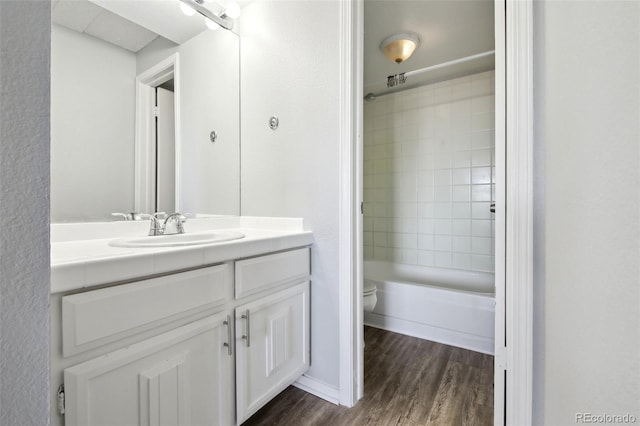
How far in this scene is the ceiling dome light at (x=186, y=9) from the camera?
5.01ft

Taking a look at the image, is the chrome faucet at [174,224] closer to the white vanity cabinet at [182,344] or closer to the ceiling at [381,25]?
the white vanity cabinet at [182,344]

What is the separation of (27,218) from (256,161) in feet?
4.76

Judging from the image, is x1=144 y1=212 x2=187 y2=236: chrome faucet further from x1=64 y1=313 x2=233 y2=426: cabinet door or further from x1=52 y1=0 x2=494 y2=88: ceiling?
x1=52 y1=0 x2=494 y2=88: ceiling

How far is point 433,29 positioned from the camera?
6.30ft

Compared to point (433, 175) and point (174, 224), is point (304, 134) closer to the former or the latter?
point (174, 224)

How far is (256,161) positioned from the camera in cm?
170

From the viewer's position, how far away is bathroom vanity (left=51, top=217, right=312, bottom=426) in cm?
71

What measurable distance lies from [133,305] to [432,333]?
6.30 feet

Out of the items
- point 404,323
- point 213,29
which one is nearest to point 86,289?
point 213,29

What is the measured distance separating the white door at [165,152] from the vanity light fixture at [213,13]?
0.47 metres

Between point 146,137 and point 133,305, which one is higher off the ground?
point 146,137

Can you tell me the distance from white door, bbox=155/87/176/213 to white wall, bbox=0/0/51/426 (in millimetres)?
1273

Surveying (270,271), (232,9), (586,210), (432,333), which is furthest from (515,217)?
(232,9)

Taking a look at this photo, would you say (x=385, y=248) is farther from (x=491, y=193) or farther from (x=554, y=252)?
(x=554, y=252)
